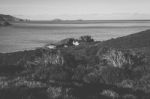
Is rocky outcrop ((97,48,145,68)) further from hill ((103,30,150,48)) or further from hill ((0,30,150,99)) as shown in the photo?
hill ((103,30,150,48))

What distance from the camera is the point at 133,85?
36.2 feet

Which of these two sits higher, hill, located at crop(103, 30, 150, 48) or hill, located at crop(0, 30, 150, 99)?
hill, located at crop(0, 30, 150, 99)

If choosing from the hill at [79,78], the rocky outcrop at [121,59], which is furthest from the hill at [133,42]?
the rocky outcrop at [121,59]

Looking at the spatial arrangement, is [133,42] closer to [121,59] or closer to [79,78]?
[121,59]

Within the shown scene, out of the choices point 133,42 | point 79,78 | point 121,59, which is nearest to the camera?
point 79,78

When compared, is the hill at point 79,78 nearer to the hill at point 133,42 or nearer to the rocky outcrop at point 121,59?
the rocky outcrop at point 121,59

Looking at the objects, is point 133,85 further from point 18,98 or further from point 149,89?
point 18,98

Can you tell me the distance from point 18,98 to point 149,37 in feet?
96.3

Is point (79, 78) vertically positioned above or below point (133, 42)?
above

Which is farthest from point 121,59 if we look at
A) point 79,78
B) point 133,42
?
point 133,42

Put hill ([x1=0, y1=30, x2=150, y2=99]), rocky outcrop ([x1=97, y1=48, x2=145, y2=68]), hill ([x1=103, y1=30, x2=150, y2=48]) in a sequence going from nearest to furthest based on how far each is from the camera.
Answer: hill ([x1=0, y1=30, x2=150, y2=99])
rocky outcrop ([x1=97, y1=48, x2=145, y2=68])
hill ([x1=103, y1=30, x2=150, y2=48])

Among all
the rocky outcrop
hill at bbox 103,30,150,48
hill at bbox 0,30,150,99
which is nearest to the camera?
hill at bbox 0,30,150,99

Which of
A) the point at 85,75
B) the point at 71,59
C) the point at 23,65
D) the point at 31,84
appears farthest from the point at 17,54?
the point at 31,84

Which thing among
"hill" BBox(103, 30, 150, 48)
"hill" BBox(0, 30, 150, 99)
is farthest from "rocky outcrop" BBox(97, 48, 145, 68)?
"hill" BBox(103, 30, 150, 48)
